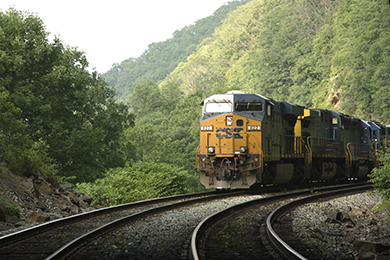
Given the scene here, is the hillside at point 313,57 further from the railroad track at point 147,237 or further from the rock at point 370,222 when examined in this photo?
the railroad track at point 147,237

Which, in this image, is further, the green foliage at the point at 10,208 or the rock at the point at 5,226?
the green foliage at the point at 10,208

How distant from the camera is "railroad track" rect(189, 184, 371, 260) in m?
6.96

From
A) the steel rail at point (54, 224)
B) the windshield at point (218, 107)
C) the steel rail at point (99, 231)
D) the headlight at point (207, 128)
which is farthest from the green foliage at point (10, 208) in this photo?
the windshield at point (218, 107)

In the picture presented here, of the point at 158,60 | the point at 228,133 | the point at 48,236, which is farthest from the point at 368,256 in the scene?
the point at 158,60

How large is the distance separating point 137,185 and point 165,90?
78119 mm

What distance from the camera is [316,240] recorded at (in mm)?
8305

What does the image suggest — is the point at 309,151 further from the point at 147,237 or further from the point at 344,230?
the point at 147,237

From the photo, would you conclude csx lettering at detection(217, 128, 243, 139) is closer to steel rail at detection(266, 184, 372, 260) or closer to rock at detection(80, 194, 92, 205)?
steel rail at detection(266, 184, 372, 260)

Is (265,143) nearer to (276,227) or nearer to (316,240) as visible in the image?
(276,227)

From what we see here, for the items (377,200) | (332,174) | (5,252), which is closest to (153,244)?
(5,252)

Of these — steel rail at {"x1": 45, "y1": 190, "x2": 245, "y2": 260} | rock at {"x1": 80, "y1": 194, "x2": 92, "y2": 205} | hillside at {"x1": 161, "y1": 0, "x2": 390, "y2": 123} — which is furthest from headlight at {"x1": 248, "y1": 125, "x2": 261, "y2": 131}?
hillside at {"x1": 161, "y1": 0, "x2": 390, "y2": 123}

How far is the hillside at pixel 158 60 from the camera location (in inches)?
6747

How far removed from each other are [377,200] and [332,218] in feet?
17.8

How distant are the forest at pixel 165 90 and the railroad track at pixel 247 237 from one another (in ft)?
19.0
